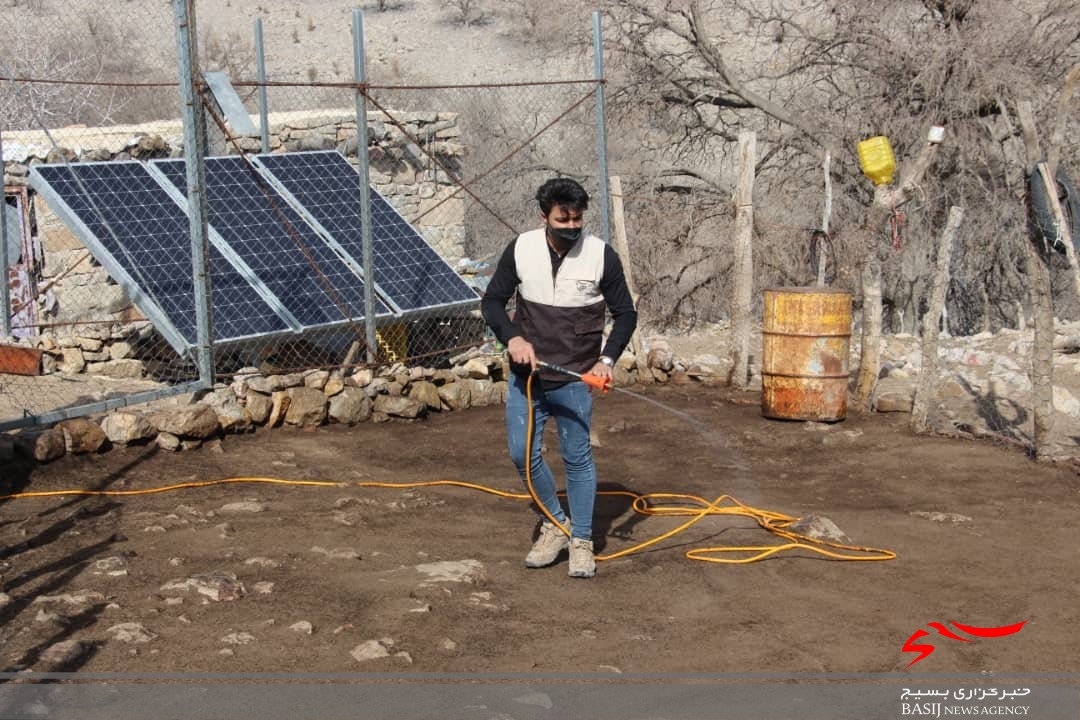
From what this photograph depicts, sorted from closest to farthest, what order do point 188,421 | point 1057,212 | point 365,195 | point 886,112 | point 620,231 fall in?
1. point 1057,212
2. point 188,421
3. point 365,195
4. point 620,231
5. point 886,112

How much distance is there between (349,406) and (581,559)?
3.90 m

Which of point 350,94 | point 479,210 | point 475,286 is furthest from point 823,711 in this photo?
point 350,94

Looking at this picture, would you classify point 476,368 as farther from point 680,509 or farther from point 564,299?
point 564,299

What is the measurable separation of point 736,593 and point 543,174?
39.5ft

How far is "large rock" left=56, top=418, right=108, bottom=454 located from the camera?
7.89 meters

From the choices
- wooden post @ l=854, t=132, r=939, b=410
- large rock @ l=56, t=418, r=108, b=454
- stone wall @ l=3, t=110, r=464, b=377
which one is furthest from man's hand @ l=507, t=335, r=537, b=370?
stone wall @ l=3, t=110, r=464, b=377

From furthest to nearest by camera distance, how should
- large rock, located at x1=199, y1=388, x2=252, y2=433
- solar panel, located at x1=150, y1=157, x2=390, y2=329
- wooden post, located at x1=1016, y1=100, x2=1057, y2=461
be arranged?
solar panel, located at x1=150, y1=157, x2=390, y2=329 → large rock, located at x1=199, y1=388, x2=252, y2=433 → wooden post, located at x1=1016, y1=100, x2=1057, y2=461

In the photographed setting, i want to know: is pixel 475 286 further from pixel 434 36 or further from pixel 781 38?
pixel 434 36

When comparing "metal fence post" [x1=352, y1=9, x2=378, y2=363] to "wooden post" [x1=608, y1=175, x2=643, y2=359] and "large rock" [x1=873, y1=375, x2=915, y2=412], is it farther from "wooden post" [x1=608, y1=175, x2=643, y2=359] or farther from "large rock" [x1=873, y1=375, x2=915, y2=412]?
"large rock" [x1=873, y1=375, x2=915, y2=412]

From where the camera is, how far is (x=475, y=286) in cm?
1189

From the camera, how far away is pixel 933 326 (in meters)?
8.86

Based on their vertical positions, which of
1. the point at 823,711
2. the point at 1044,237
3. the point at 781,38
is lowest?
the point at 823,711

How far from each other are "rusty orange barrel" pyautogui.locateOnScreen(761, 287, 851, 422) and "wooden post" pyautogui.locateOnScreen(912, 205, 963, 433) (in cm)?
64

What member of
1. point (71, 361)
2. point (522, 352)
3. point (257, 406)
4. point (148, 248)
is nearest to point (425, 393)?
point (257, 406)
